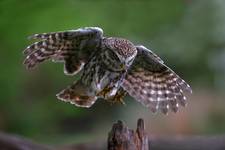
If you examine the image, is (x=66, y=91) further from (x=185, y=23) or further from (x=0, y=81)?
(x=185, y=23)

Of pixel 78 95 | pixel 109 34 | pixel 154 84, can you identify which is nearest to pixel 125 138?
pixel 78 95

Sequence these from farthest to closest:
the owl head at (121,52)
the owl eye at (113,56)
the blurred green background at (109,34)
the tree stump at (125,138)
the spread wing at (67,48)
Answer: the blurred green background at (109,34) → the owl eye at (113,56) → the owl head at (121,52) → the spread wing at (67,48) → the tree stump at (125,138)

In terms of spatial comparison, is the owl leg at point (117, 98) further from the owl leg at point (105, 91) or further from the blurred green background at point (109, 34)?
the blurred green background at point (109, 34)

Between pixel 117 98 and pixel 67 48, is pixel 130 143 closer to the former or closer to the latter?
pixel 117 98

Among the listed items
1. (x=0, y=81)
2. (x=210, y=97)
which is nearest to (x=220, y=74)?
(x=210, y=97)

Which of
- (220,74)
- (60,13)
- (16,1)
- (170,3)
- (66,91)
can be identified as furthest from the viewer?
(220,74)

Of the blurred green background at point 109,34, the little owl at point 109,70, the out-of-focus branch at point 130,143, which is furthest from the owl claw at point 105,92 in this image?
the blurred green background at point 109,34
